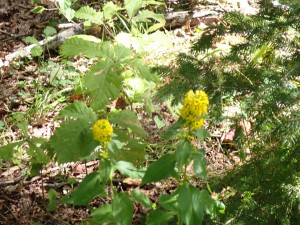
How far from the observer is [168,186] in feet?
9.01

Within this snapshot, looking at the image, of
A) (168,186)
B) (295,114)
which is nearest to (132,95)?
(168,186)

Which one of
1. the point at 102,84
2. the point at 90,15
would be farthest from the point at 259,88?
the point at 90,15

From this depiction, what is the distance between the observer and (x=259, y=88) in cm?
172

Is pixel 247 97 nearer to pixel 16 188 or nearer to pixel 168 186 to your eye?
pixel 168 186

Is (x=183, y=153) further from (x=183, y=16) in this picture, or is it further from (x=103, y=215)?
(x=183, y=16)

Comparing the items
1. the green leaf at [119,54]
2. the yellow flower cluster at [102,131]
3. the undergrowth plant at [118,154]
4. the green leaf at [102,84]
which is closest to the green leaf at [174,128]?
the undergrowth plant at [118,154]

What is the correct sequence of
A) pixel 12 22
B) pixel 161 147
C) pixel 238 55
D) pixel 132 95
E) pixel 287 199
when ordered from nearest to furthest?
pixel 287 199 → pixel 238 55 → pixel 161 147 → pixel 132 95 → pixel 12 22

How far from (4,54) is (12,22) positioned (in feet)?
1.88

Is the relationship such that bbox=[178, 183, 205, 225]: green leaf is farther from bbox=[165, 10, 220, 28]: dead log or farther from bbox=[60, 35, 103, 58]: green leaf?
bbox=[165, 10, 220, 28]: dead log

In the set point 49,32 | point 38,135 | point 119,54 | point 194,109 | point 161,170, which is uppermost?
point 194,109

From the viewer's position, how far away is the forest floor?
2609mm

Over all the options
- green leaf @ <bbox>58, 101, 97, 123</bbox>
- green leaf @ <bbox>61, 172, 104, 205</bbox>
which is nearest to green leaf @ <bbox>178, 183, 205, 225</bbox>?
green leaf @ <bbox>61, 172, 104, 205</bbox>

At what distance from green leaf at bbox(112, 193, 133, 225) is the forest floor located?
826 mm

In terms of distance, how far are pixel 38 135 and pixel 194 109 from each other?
6.41 feet
